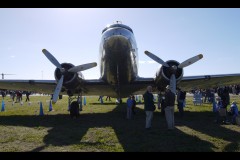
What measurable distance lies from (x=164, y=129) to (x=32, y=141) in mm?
5549

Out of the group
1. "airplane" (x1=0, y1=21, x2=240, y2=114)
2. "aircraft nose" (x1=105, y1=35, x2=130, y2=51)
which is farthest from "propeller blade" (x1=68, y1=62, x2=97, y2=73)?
"aircraft nose" (x1=105, y1=35, x2=130, y2=51)

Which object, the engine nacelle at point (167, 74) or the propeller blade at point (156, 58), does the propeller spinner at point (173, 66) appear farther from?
the engine nacelle at point (167, 74)

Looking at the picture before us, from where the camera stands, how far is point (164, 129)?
37.0 ft

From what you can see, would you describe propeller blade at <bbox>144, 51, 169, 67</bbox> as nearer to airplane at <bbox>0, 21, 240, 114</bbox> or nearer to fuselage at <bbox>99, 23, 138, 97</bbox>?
airplane at <bbox>0, 21, 240, 114</bbox>

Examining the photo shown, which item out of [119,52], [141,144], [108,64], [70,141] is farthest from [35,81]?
[141,144]

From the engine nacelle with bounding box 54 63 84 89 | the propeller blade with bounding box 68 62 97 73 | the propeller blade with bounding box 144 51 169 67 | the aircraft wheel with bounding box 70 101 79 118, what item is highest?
the propeller blade with bounding box 144 51 169 67

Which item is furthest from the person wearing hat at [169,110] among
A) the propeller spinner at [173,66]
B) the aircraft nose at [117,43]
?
the aircraft nose at [117,43]

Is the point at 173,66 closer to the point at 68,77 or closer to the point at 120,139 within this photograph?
the point at 68,77

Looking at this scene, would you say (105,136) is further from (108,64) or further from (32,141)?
(108,64)

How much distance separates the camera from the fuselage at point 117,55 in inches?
549

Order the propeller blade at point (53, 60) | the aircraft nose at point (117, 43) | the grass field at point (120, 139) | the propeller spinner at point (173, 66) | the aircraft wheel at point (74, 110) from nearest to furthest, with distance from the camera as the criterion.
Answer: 1. the grass field at point (120, 139)
2. the aircraft nose at point (117, 43)
3. the propeller spinner at point (173, 66)
4. the propeller blade at point (53, 60)
5. the aircraft wheel at point (74, 110)

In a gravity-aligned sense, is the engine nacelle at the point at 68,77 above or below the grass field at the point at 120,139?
above

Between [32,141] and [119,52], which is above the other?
[119,52]

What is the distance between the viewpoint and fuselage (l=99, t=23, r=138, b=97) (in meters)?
13.9
